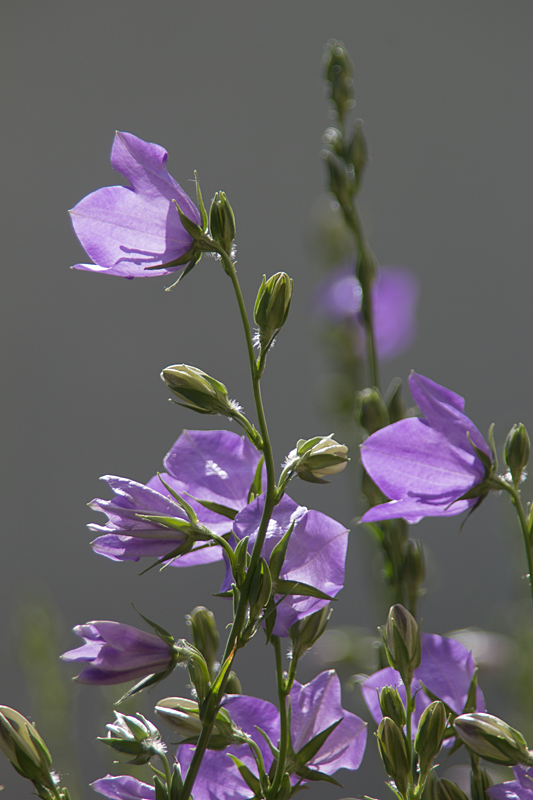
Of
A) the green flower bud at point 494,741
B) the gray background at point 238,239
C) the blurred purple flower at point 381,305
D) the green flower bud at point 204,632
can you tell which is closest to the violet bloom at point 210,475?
the green flower bud at point 204,632

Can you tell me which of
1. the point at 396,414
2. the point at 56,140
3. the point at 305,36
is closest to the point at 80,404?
the point at 56,140

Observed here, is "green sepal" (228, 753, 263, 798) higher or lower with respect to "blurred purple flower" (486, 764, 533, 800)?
higher

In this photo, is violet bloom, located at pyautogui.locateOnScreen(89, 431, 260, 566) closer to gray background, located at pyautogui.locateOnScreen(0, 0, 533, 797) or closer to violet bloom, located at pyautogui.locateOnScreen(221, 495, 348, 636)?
violet bloom, located at pyautogui.locateOnScreen(221, 495, 348, 636)

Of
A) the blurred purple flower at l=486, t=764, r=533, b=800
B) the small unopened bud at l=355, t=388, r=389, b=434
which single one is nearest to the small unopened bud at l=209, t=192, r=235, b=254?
the small unopened bud at l=355, t=388, r=389, b=434

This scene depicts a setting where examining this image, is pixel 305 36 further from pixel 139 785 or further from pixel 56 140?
pixel 139 785

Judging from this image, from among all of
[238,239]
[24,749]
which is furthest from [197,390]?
[238,239]

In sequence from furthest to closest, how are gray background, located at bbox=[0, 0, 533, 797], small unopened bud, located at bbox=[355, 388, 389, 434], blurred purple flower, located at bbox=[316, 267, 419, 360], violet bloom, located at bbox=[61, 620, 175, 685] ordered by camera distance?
gray background, located at bbox=[0, 0, 533, 797] < blurred purple flower, located at bbox=[316, 267, 419, 360] < small unopened bud, located at bbox=[355, 388, 389, 434] < violet bloom, located at bbox=[61, 620, 175, 685]
